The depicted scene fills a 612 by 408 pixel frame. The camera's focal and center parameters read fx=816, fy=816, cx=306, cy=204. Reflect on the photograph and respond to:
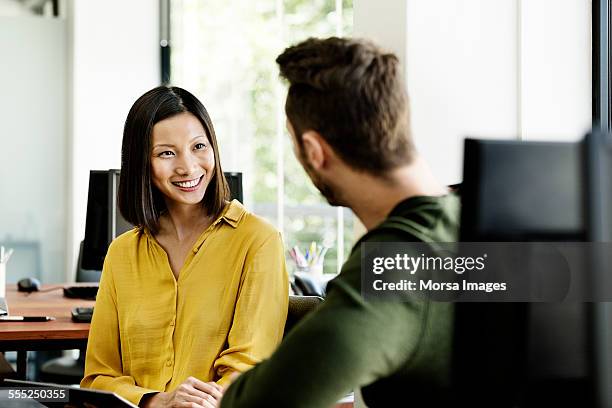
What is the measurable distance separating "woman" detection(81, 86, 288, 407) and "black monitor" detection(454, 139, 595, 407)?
872 millimetres

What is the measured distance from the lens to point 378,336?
98 cm

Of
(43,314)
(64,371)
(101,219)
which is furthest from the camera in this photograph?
(64,371)

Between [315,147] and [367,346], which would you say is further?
[315,147]

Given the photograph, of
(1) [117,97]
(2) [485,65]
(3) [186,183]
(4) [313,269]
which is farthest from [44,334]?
(1) [117,97]

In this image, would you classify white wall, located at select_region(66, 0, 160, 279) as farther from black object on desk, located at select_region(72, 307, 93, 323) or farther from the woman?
the woman

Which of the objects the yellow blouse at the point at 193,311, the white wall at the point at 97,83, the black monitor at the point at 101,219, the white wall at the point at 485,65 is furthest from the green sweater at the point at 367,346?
the white wall at the point at 97,83

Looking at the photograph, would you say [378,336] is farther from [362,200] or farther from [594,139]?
[594,139]

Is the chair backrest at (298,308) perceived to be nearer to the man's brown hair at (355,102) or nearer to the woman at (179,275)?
the woman at (179,275)

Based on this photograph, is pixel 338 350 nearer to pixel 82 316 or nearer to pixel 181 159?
pixel 181 159

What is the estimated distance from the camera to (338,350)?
37.8 inches

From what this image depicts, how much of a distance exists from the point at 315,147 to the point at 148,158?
0.92 metres

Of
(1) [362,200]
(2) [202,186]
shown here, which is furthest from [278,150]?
(1) [362,200]

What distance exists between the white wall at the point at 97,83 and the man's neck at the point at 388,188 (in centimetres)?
404

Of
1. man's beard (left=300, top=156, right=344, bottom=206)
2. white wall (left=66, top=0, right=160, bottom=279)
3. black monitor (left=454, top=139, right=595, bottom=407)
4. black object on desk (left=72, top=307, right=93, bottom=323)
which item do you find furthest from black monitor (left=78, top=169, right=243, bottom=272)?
white wall (left=66, top=0, right=160, bottom=279)
